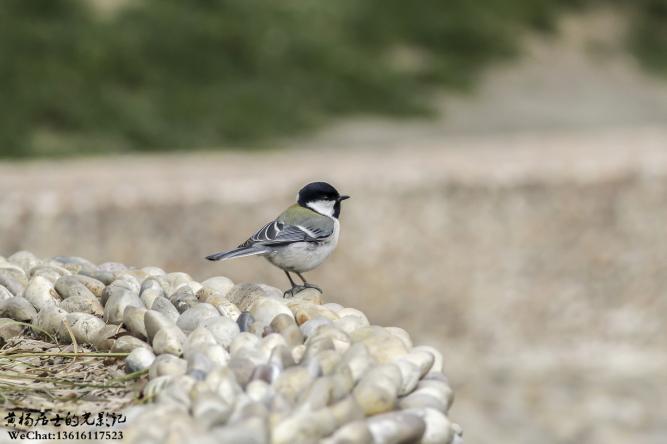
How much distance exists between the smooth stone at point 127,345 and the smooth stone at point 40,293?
0.29m

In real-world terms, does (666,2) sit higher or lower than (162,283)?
higher

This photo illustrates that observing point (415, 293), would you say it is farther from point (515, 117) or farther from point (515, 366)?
point (515, 117)

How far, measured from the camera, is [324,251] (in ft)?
9.30

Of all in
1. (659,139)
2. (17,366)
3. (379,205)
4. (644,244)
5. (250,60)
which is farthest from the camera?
(250,60)

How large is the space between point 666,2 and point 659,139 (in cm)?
566

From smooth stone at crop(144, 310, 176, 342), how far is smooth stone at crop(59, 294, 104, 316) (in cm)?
25

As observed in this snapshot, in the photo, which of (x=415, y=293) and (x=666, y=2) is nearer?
(x=415, y=293)

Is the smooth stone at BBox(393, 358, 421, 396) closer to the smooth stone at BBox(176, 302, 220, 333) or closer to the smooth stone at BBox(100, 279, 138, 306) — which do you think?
the smooth stone at BBox(176, 302, 220, 333)

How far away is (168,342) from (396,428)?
515mm

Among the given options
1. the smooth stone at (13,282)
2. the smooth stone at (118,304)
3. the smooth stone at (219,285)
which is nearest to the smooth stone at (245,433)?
the smooth stone at (118,304)

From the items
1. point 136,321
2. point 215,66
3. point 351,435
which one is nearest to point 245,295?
point 136,321

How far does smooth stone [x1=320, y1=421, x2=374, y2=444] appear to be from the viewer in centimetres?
192

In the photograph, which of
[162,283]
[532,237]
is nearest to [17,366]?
[162,283]

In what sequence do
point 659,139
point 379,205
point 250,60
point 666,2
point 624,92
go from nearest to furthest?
1. point 379,205
2. point 659,139
3. point 250,60
4. point 624,92
5. point 666,2
